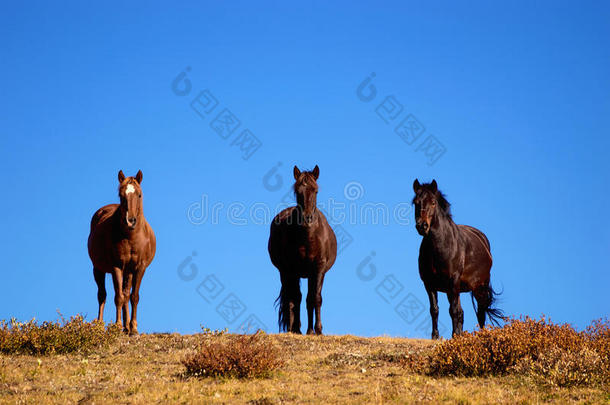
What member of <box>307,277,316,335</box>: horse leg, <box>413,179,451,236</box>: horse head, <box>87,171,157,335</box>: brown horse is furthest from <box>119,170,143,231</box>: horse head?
<box>413,179,451,236</box>: horse head

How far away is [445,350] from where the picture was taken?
A: 1217cm

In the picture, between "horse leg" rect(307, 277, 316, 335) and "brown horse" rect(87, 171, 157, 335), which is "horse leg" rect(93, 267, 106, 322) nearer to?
"brown horse" rect(87, 171, 157, 335)

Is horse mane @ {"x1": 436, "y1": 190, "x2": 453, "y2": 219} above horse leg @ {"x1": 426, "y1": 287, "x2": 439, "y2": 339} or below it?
above

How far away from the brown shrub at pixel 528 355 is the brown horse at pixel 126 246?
313 inches

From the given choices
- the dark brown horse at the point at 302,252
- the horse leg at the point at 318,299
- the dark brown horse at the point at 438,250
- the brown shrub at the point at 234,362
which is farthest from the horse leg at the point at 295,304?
the brown shrub at the point at 234,362

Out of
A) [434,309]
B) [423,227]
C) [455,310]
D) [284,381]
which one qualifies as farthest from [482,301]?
[284,381]

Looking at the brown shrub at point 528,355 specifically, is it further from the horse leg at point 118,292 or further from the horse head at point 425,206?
the horse leg at point 118,292

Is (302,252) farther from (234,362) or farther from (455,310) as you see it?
(234,362)

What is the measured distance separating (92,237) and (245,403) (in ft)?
31.4

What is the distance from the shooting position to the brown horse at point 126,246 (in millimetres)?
15836

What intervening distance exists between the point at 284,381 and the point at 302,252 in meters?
5.81

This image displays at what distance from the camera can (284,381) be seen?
37.8 feet

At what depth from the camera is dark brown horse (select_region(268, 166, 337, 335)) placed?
16.1 m

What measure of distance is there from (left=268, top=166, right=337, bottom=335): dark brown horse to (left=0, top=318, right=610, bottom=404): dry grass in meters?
2.57
